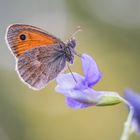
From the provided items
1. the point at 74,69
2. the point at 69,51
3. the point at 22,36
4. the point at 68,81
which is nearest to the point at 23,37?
the point at 22,36

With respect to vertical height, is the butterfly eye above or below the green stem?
above

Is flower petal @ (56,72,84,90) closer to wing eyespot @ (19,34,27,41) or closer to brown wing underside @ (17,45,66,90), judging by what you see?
brown wing underside @ (17,45,66,90)

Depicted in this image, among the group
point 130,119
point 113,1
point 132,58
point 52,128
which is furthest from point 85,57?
point 113,1

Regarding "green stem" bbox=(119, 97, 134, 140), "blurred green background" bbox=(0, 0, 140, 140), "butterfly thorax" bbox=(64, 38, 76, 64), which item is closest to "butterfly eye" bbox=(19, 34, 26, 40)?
"butterfly thorax" bbox=(64, 38, 76, 64)

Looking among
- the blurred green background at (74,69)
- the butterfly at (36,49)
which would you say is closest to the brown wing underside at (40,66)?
the butterfly at (36,49)

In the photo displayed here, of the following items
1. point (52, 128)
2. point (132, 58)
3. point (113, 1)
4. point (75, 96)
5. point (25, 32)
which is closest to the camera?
point (75, 96)

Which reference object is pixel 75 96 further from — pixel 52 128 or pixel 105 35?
pixel 105 35

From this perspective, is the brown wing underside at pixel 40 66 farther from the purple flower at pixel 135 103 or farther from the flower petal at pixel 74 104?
the purple flower at pixel 135 103
